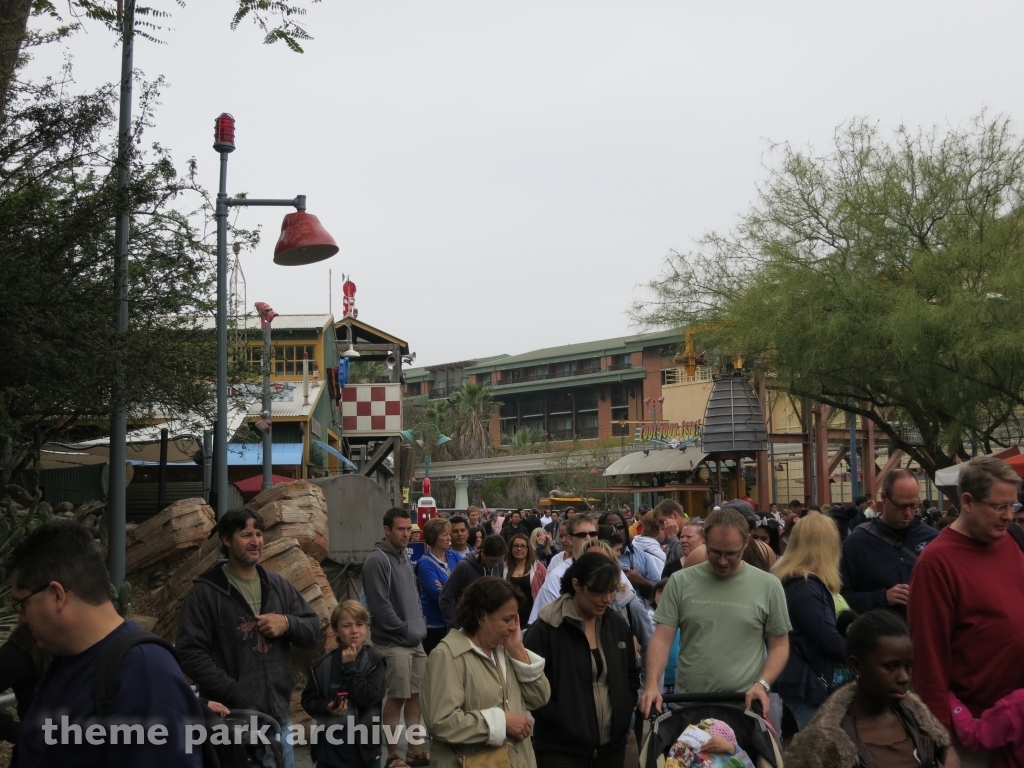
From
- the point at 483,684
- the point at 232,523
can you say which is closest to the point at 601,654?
the point at 483,684

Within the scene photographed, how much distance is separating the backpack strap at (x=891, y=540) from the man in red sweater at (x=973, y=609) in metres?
1.58

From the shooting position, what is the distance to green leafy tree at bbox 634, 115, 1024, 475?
23844 millimetres

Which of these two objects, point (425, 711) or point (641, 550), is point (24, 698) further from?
point (641, 550)

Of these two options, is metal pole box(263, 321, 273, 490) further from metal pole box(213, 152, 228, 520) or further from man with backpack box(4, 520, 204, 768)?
man with backpack box(4, 520, 204, 768)

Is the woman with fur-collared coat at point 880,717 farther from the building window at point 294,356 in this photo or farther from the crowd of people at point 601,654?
the building window at point 294,356

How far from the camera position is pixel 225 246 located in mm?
12727

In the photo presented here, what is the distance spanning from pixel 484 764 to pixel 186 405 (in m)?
7.86

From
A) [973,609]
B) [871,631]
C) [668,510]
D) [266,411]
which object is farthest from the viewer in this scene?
[266,411]

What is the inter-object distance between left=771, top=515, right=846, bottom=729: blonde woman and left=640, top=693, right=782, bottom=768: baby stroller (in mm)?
1196

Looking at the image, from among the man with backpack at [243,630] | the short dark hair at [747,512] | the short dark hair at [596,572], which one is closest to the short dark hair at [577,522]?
the short dark hair at [747,512]

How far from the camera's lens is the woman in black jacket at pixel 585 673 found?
5188 millimetres

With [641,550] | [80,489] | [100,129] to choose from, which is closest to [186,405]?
[100,129]

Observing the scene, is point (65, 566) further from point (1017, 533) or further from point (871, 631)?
point (1017, 533)

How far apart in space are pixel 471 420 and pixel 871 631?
2933 inches
